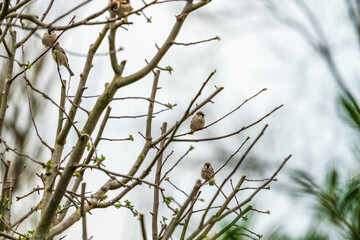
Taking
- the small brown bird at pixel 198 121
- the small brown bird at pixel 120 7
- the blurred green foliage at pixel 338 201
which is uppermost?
the small brown bird at pixel 198 121

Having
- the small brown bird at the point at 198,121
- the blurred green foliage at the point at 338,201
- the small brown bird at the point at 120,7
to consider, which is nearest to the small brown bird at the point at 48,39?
the small brown bird at the point at 198,121

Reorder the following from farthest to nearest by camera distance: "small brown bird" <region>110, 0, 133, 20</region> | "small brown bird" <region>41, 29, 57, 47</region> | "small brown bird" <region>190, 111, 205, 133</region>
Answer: "small brown bird" <region>190, 111, 205, 133</region> < "small brown bird" <region>41, 29, 57, 47</region> < "small brown bird" <region>110, 0, 133, 20</region>

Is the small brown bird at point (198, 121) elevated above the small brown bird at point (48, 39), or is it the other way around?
the small brown bird at point (48, 39)

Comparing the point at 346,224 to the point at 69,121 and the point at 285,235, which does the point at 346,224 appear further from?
the point at 69,121

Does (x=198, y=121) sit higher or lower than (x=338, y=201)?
higher

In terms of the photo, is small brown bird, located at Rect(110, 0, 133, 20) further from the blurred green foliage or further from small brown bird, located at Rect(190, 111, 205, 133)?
small brown bird, located at Rect(190, 111, 205, 133)

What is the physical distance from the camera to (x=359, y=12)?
88.0 inches

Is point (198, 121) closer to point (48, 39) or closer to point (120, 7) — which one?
point (48, 39)

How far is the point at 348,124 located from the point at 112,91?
111 cm

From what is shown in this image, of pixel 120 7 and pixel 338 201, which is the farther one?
pixel 120 7

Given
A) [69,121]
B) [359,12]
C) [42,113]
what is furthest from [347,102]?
[42,113]

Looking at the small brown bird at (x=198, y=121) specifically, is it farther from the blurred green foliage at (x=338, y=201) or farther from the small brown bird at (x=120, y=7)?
the blurred green foliage at (x=338, y=201)

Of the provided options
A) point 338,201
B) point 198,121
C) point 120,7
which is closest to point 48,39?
point 198,121

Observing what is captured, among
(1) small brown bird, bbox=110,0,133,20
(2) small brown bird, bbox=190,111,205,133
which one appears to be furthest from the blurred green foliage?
(2) small brown bird, bbox=190,111,205,133
